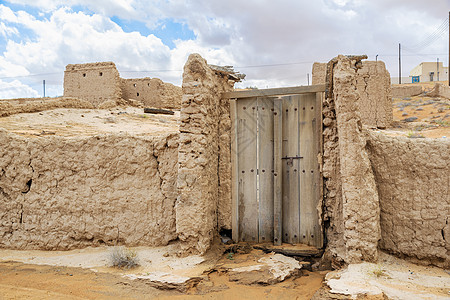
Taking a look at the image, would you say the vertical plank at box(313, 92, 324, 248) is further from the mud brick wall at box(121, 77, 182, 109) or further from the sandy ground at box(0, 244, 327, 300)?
the mud brick wall at box(121, 77, 182, 109)

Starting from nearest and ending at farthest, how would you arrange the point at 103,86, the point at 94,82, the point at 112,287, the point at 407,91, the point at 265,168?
the point at 112,287
the point at 265,168
the point at 103,86
the point at 94,82
the point at 407,91

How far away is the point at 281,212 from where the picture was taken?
5141 mm

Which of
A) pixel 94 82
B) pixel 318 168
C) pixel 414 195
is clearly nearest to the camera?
pixel 414 195

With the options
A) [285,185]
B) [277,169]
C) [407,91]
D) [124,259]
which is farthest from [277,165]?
[407,91]

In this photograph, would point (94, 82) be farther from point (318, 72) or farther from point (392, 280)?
point (392, 280)

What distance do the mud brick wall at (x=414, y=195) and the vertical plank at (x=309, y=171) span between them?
88 centimetres

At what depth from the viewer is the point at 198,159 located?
4.68 meters

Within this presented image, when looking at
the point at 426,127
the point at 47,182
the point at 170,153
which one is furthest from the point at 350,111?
the point at 426,127

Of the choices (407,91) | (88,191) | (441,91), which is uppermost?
(407,91)

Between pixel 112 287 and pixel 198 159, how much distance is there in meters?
1.98

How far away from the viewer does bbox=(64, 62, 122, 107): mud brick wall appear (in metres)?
16.9

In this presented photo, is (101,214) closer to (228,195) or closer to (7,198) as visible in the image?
(7,198)

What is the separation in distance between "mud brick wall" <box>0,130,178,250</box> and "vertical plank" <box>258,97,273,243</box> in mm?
1409

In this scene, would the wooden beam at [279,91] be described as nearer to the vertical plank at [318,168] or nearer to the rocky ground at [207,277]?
the vertical plank at [318,168]
